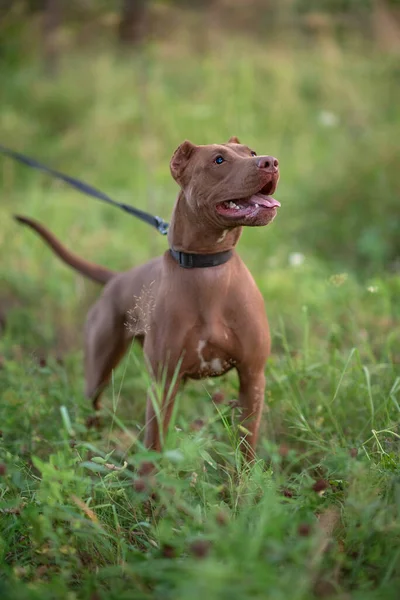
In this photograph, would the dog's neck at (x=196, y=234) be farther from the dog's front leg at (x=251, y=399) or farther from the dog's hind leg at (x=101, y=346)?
the dog's hind leg at (x=101, y=346)

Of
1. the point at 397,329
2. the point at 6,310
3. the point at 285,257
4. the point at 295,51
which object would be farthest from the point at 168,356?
the point at 295,51

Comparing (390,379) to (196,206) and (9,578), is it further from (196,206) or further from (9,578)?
(9,578)

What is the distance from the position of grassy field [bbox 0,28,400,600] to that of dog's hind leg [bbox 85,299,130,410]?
0.43 ft

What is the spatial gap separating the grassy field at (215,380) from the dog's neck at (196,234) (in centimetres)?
54

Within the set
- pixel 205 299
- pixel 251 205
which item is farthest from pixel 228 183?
pixel 205 299

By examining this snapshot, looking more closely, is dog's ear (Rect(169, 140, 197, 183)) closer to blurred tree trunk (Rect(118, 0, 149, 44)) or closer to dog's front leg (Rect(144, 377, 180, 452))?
dog's front leg (Rect(144, 377, 180, 452))

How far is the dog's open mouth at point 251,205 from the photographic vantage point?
8.11ft

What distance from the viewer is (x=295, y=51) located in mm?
10945

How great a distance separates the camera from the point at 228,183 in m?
2.50

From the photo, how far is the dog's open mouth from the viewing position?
97.4 inches

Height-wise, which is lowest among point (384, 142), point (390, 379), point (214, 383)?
point (214, 383)

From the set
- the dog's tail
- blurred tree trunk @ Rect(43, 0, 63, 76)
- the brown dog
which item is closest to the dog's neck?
the brown dog

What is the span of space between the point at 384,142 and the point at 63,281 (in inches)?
119

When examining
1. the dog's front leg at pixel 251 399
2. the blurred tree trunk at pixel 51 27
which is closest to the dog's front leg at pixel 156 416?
the dog's front leg at pixel 251 399
